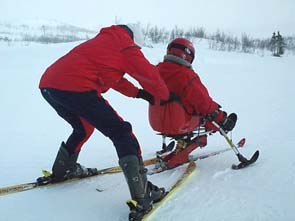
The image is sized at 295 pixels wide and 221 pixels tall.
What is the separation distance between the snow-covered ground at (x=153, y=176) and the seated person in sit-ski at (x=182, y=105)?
47 cm

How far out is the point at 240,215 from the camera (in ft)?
9.59

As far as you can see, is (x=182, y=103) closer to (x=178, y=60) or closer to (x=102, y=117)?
(x=178, y=60)

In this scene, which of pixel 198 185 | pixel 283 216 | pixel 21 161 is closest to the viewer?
pixel 283 216

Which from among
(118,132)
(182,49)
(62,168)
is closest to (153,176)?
(62,168)

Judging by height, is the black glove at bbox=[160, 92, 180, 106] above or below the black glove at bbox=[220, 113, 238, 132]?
above

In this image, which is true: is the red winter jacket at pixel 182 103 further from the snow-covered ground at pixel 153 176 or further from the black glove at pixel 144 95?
the snow-covered ground at pixel 153 176

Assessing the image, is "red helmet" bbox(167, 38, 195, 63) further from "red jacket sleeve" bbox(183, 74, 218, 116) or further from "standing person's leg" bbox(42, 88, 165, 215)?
"standing person's leg" bbox(42, 88, 165, 215)

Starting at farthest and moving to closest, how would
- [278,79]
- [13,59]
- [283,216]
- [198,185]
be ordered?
1. [13,59]
2. [278,79]
3. [198,185]
4. [283,216]

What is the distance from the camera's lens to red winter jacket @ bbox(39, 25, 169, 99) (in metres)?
2.97

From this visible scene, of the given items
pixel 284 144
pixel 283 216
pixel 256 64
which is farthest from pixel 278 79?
pixel 283 216

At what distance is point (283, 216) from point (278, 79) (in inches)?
447

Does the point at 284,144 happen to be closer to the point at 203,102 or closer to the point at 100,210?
the point at 203,102

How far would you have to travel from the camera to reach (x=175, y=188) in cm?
352

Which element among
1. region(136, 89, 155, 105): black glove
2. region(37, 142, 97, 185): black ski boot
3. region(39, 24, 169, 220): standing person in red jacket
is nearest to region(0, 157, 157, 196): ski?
region(37, 142, 97, 185): black ski boot
